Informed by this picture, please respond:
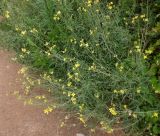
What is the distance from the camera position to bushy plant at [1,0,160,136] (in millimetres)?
3586

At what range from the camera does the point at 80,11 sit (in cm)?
434

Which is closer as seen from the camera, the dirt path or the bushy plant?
the bushy plant

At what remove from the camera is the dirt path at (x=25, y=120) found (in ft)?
13.1

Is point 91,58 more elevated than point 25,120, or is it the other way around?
point 91,58

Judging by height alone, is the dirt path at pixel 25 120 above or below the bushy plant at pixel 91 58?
below

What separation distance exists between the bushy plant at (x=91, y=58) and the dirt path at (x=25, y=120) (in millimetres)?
222

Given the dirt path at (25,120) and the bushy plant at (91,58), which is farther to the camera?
the dirt path at (25,120)

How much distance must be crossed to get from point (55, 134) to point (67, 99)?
0.40 m

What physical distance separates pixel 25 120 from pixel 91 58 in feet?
3.41

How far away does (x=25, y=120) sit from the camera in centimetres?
418

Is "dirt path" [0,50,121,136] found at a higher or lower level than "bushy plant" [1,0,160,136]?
lower

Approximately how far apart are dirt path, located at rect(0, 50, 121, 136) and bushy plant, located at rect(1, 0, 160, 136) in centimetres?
22

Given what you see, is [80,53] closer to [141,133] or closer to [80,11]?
[80,11]

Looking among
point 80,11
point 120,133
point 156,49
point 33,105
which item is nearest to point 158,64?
point 156,49
